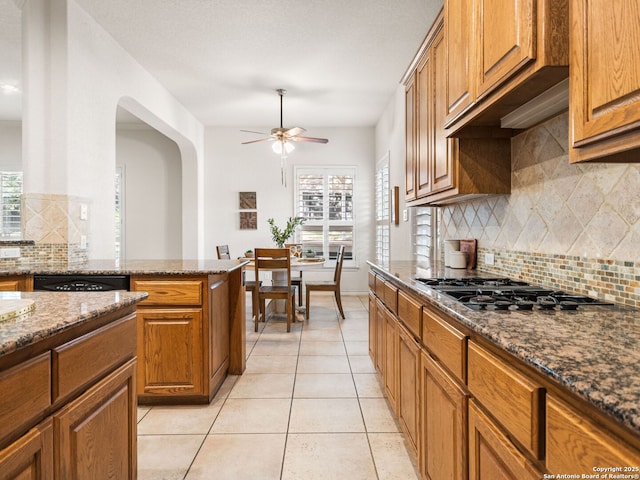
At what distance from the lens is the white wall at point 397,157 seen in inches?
182

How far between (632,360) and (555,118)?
1.29 meters

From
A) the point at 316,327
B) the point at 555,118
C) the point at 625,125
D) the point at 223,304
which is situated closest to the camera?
the point at 625,125

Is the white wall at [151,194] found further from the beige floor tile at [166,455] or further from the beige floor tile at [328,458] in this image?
the beige floor tile at [328,458]

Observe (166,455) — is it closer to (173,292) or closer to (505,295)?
(173,292)

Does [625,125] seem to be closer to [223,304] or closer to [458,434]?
[458,434]

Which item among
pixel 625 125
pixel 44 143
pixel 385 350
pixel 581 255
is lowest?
pixel 385 350

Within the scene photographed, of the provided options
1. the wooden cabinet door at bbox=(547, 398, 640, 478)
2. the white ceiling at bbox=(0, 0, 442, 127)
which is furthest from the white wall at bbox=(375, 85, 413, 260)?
the wooden cabinet door at bbox=(547, 398, 640, 478)

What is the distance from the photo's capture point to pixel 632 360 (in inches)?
29.5

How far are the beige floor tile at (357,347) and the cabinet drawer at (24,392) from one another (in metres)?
2.82

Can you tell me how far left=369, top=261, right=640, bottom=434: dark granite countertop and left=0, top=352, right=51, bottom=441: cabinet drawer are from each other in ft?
3.62

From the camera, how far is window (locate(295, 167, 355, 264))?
6.61 m

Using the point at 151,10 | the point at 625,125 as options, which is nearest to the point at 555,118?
the point at 625,125

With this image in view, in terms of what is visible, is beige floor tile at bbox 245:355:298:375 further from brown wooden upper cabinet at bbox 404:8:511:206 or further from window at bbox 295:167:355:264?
window at bbox 295:167:355:264

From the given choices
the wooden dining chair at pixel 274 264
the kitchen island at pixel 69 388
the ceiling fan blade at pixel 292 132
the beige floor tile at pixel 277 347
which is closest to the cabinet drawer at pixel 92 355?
the kitchen island at pixel 69 388
